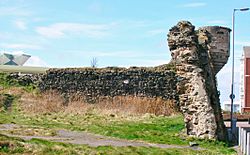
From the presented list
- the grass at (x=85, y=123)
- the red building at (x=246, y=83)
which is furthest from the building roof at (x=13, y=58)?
the grass at (x=85, y=123)

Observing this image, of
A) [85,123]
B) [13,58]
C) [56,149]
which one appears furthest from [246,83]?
[56,149]

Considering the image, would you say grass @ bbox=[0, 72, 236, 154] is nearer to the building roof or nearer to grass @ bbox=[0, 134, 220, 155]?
grass @ bbox=[0, 134, 220, 155]

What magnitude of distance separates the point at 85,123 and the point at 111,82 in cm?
1111

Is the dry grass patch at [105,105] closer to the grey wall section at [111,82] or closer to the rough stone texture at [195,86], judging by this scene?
the grey wall section at [111,82]

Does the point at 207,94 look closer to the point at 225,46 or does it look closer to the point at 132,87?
the point at 225,46

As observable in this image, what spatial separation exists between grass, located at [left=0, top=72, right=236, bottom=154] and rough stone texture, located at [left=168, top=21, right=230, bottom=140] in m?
0.71

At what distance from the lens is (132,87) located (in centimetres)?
3694

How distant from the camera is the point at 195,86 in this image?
21.3m

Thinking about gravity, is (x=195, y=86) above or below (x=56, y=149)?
above

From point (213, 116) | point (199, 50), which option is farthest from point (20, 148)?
point (199, 50)

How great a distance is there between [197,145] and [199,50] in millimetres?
4765

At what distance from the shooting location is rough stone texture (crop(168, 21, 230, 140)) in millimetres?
20562

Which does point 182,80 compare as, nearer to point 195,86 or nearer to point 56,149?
point 195,86

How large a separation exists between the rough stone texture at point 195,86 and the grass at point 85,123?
0.71 metres
